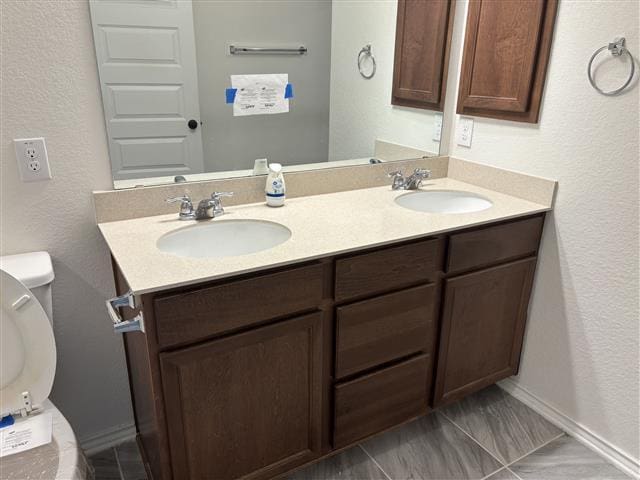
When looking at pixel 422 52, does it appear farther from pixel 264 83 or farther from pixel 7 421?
pixel 7 421

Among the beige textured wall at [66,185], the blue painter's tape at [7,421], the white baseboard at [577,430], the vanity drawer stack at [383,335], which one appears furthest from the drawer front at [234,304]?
the white baseboard at [577,430]

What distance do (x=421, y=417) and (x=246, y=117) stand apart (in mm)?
1322

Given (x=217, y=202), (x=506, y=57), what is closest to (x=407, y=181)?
(x=506, y=57)

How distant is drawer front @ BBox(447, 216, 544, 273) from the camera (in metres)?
1.60

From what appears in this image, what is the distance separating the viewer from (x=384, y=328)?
5.01 feet

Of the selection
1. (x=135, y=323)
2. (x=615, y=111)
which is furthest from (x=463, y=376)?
(x=135, y=323)

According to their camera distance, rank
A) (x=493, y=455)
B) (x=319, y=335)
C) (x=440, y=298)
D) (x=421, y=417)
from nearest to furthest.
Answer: (x=319, y=335) < (x=440, y=298) < (x=493, y=455) < (x=421, y=417)

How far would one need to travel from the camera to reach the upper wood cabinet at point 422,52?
76.8 inches

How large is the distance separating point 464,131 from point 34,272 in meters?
1.65

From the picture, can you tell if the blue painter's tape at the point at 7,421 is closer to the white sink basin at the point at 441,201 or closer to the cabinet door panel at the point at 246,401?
the cabinet door panel at the point at 246,401

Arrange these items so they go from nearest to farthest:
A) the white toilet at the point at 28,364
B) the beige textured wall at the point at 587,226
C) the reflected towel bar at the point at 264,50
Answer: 1. the white toilet at the point at 28,364
2. the beige textured wall at the point at 587,226
3. the reflected towel bar at the point at 264,50

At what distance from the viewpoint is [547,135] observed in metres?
1.73

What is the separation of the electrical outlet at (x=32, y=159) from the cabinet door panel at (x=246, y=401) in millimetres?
673

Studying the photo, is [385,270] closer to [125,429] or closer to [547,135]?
[547,135]
